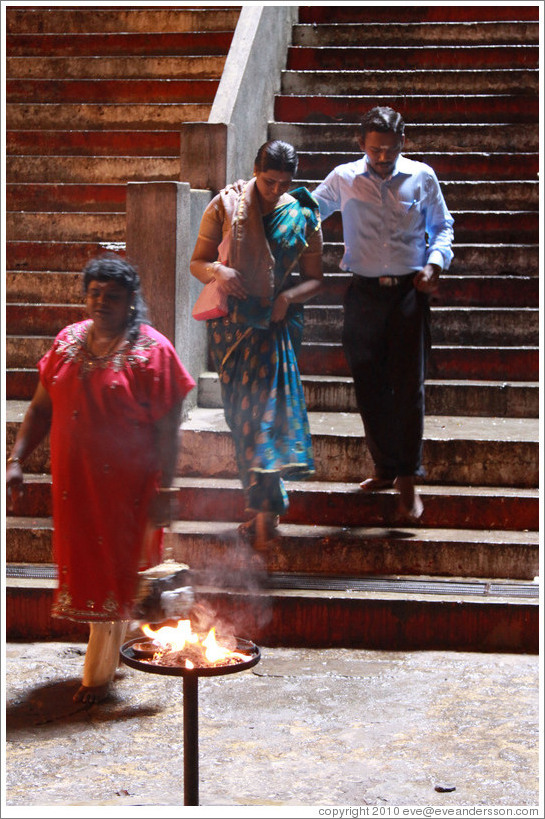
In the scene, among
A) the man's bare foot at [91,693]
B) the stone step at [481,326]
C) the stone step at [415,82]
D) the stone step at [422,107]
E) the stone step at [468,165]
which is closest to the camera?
the man's bare foot at [91,693]

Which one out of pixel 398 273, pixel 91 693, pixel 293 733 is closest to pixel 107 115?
pixel 398 273

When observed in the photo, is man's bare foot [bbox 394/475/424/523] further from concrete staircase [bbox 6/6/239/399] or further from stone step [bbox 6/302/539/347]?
concrete staircase [bbox 6/6/239/399]

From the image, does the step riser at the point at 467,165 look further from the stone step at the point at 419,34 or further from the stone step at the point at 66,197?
the stone step at the point at 419,34

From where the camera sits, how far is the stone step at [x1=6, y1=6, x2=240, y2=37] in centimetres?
1130

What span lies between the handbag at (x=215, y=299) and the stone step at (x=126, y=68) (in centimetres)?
564

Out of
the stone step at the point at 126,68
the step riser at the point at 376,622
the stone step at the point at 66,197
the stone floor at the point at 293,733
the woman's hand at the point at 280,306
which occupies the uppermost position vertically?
the stone step at the point at 126,68

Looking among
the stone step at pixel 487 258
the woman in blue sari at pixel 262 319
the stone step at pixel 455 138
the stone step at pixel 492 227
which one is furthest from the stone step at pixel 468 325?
the woman in blue sari at pixel 262 319

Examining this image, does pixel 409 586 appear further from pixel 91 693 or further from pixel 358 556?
pixel 91 693

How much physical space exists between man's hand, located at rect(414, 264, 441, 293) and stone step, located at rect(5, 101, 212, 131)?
4954mm

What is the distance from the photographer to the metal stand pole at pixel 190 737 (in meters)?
3.63

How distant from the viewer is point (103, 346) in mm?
4699

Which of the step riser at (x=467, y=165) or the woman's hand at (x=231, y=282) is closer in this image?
the woman's hand at (x=231, y=282)

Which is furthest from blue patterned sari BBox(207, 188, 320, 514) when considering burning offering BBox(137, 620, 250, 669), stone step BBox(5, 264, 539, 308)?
stone step BBox(5, 264, 539, 308)

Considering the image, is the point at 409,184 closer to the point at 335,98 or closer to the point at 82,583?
the point at 82,583
